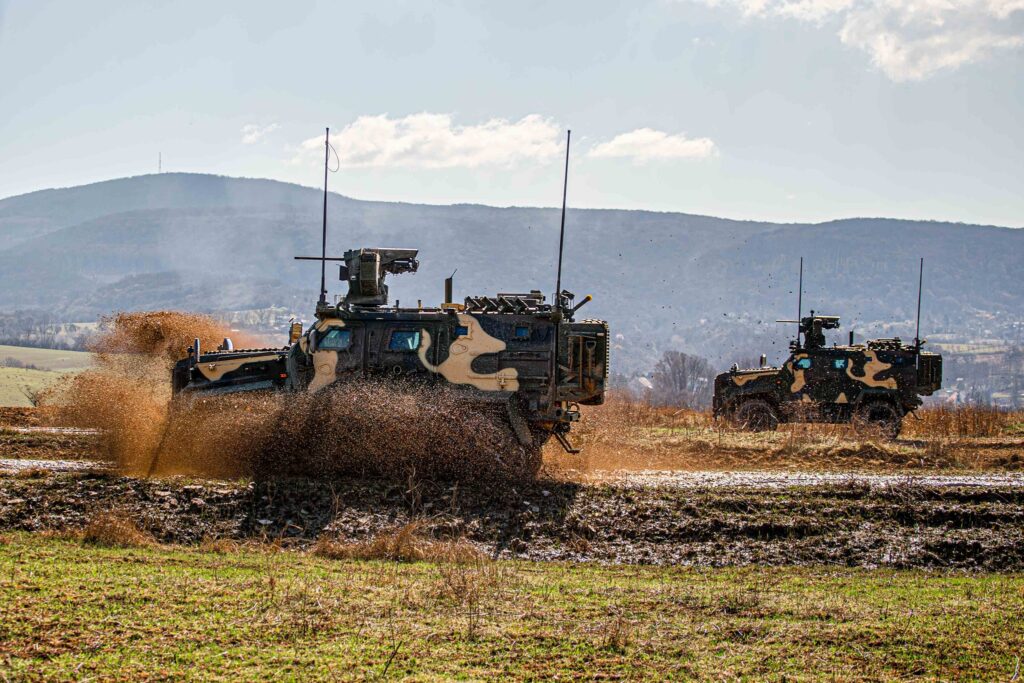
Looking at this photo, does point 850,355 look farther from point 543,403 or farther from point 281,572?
point 281,572

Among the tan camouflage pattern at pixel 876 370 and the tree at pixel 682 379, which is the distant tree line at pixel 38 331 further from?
the tan camouflage pattern at pixel 876 370

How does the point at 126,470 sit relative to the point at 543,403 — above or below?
below

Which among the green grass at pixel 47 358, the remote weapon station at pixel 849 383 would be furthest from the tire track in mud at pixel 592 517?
the green grass at pixel 47 358

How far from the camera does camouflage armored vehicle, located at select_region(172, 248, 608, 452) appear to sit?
1848 centimetres

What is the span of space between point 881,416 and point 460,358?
1444 cm

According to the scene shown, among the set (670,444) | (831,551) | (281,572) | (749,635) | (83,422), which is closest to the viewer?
(749,635)

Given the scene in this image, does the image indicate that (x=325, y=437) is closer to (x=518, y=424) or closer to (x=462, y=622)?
(x=518, y=424)

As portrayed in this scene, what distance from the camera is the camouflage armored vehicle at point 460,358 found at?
18484 mm

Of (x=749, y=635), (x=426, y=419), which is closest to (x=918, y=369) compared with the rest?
(x=426, y=419)

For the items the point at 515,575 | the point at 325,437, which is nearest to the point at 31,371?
the point at 325,437

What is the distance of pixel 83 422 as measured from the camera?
74.5 feet

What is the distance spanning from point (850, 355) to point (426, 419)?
596 inches

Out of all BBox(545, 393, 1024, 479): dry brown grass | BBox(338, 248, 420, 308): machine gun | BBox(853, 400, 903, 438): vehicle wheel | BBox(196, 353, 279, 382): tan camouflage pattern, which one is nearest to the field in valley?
BBox(545, 393, 1024, 479): dry brown grass

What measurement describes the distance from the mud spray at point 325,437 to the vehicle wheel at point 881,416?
12737mm
